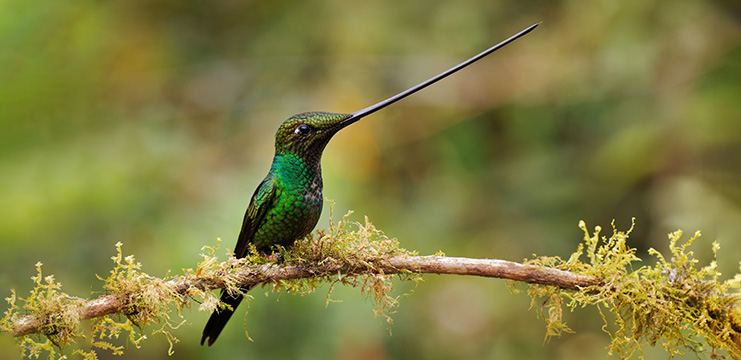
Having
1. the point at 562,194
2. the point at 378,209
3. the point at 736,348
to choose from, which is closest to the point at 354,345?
the point at 378,209

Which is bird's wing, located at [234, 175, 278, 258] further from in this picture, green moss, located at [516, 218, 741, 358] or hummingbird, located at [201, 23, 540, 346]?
green moss, located at [516, 218, 741, 358]

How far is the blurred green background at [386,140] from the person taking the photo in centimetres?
453

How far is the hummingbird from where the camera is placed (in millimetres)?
2525

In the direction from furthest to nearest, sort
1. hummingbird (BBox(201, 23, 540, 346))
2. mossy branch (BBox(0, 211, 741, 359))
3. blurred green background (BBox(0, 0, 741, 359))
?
blurred green background (BBox(0, 0, 741, 359))
hummingbird (BBox(201, 23, 540, 346))
mossy branch (BBox(0, 211, 741, 359))

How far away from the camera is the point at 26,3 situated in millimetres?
5031

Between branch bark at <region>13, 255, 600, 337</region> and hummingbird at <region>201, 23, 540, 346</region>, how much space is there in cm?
19

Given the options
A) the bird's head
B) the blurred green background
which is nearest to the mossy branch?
the bird's head

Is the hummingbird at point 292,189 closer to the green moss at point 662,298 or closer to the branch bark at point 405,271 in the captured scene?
the branch bark at point 405,271

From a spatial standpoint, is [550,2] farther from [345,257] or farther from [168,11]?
[345,257]

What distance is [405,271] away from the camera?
88.0 inches

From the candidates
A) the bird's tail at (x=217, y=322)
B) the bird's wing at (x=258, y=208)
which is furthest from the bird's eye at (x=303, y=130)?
the bird's tail at (x=217, y=322)

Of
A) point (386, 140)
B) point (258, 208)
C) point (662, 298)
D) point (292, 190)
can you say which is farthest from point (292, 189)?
point (386, 140)

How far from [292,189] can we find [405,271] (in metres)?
0.56

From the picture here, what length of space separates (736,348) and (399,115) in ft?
12.6
